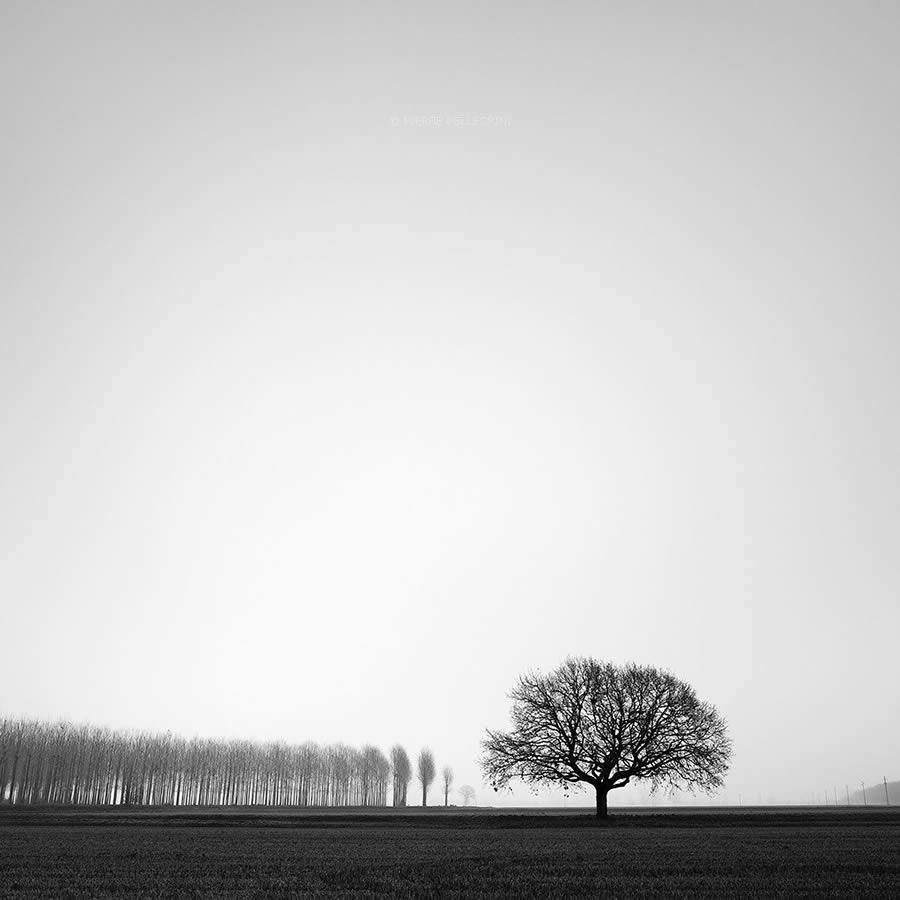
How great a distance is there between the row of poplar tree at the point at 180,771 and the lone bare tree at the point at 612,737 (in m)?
97.8

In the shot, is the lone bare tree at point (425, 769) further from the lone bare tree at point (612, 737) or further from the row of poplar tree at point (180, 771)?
the lone bare tree at point (612, 737)

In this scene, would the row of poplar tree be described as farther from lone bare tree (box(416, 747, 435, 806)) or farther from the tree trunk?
Answer: the tree trunk

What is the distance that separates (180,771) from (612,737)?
416 ft

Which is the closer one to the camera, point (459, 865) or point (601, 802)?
point (459, 865)

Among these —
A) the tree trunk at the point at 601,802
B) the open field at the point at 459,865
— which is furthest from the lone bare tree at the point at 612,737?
the open field at the point at 459,865

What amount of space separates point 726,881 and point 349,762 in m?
188

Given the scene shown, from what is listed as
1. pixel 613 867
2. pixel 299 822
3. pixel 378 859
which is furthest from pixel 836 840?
pixel 299 822

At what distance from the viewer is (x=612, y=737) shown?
59.7m

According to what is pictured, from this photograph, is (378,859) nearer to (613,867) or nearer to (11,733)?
(613,867)

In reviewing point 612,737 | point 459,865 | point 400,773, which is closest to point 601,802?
point 612,737

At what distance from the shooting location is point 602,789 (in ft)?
192

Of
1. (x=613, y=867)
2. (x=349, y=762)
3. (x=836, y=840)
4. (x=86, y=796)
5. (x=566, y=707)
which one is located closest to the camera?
(x=613, y=867)

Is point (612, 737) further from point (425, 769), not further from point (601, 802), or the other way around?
point (425, 769)

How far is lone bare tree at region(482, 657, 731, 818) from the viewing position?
5925 centimetres
